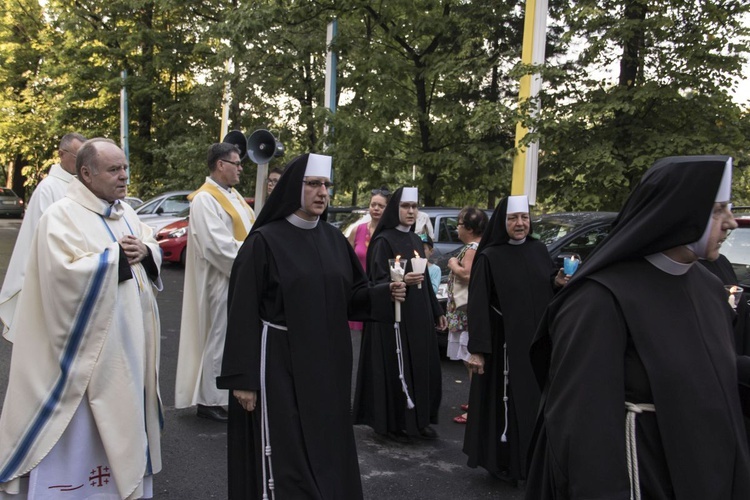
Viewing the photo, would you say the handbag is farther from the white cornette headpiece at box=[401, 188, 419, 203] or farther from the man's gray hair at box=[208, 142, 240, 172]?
the man's gray hair at box=[208, 142, 240, 172]

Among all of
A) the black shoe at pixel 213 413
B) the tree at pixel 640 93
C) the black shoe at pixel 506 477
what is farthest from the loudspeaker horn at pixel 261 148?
the tree at pixel 640 93

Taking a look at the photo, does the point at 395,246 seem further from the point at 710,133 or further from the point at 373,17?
the point at 373,17

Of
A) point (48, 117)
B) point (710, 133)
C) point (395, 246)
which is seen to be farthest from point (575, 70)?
point (48, 117)

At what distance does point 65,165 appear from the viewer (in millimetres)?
5434

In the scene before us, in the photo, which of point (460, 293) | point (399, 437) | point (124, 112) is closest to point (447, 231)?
point (460, 293)

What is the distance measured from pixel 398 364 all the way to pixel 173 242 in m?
11.2

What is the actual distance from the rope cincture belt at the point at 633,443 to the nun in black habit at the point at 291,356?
1.81m

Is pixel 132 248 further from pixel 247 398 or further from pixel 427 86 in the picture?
pixel 427 86

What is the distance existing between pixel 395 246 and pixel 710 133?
561 cm

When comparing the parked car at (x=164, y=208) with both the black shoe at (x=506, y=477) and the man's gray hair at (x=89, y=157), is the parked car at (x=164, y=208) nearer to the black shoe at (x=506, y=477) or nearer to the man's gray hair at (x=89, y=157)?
the man's gray hair at (x=89, y=157)

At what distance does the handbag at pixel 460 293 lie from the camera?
6387 millimetres

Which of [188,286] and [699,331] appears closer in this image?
[699,331]

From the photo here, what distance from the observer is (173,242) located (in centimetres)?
1596

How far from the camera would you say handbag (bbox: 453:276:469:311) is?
21.0 ft
